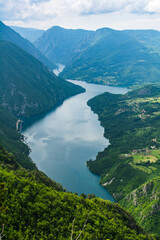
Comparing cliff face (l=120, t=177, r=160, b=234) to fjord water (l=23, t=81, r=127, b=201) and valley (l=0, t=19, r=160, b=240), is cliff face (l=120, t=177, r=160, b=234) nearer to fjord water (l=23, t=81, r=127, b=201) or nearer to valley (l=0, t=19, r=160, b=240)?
valley (l=0, t=19, r=160, b=240)

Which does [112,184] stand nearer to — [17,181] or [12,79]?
[17,181]

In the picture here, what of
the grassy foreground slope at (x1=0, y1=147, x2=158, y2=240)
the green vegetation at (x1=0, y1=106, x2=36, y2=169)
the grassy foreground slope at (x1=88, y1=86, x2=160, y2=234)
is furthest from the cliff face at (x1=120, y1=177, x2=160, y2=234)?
the green vegetation at (x1=0, y1=106, x2=36, y2=169)

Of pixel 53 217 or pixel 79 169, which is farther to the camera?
pixel 79 169

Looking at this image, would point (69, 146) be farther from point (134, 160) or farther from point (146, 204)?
point (146, 204)

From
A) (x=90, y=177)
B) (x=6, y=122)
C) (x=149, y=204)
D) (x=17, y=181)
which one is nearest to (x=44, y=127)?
(x=6, y=122)

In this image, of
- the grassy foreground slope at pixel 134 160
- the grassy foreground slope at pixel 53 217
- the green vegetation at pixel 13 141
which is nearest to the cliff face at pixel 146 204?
the grassy foreground slope at pixel 134 160

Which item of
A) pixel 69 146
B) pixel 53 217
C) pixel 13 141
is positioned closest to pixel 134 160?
pixel 69 146
